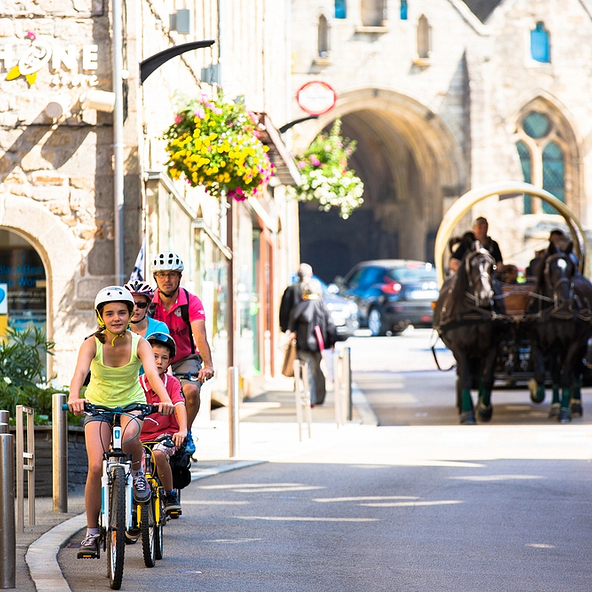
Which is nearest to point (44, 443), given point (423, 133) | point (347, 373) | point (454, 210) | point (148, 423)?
point (148, 423)

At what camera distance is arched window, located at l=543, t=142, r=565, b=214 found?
4494cm

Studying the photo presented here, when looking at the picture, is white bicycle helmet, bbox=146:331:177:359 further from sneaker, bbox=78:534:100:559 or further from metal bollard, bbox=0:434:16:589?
metal bollard, bbox=0:434:16:589

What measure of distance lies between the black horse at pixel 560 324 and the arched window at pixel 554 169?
28457mm

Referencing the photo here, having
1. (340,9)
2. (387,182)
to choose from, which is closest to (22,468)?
(340,9)

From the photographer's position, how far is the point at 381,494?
1039 cm

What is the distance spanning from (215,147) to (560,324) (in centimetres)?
520

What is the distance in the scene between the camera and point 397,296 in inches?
1345

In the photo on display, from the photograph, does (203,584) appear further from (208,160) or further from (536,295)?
(536,295)

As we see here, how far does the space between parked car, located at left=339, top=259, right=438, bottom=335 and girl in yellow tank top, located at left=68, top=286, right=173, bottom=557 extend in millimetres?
26528

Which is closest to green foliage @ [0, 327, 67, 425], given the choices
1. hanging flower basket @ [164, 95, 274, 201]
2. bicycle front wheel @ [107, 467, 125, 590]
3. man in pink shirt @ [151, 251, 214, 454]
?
man in pink shirt @ [151, 251, 214, 454]

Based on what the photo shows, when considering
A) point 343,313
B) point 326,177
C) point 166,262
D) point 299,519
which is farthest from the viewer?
point 343,313

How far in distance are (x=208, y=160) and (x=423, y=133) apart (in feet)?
103

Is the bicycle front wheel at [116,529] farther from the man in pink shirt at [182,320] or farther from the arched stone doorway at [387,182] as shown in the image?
the arched stone doorway at [387,182]

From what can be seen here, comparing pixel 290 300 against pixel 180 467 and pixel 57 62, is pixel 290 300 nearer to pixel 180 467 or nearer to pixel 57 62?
pixel 57 62
